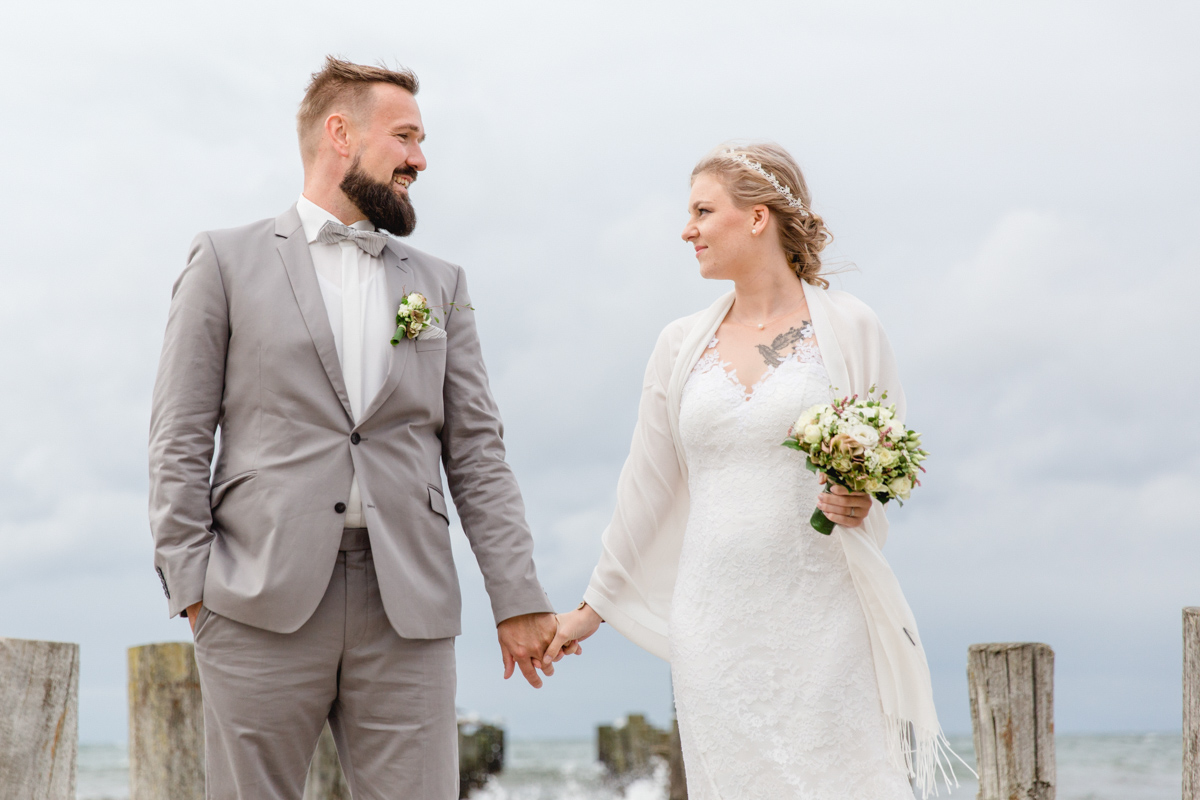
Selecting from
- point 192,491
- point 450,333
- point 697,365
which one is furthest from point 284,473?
point 697,365

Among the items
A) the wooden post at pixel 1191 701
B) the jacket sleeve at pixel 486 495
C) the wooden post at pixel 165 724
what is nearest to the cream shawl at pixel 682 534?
the jacket sleeve at pixel 486 495

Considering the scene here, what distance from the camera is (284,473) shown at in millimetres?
3457

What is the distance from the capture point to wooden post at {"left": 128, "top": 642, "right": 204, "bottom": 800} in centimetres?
590

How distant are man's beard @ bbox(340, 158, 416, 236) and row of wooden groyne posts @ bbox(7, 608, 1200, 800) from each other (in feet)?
6.71

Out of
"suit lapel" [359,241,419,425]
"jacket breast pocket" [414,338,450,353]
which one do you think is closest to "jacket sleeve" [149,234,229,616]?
"suit lapel" [359,241,419,425]

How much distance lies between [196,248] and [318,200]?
0.44 m

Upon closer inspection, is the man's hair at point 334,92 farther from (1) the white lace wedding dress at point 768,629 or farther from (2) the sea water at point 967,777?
(2) the sea water at point 967,777

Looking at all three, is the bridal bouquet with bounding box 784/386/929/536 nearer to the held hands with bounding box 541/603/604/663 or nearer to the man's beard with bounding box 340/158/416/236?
the held hands with bounding box 541/603/604/663

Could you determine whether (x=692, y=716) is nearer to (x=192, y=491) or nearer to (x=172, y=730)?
(x=192, y=491)

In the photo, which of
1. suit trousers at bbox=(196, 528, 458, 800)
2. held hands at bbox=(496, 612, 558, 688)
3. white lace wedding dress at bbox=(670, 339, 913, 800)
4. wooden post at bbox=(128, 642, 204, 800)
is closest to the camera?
suit trousers at bbox=(196, 528, 458, 800)

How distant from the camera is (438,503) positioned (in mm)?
3678

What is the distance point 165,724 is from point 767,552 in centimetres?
373

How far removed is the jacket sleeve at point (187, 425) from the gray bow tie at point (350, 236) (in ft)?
1.21

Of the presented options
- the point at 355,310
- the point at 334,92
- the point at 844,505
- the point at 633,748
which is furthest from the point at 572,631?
the point at 633,748
